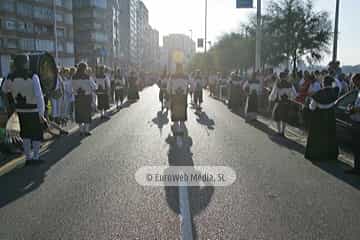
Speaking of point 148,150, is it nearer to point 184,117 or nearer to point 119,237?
point 184,117

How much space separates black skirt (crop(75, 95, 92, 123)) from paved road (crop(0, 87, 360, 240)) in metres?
1.73

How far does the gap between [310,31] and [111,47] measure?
247 feet

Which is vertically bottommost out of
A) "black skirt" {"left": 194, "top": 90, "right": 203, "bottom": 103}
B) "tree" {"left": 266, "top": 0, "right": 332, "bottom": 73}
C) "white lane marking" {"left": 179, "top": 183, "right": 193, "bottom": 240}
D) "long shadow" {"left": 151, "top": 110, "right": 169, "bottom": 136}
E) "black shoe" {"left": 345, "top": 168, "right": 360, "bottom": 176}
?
"long shadow" {"left": 151, "top": 110, "right": 169, "bottom": 136}

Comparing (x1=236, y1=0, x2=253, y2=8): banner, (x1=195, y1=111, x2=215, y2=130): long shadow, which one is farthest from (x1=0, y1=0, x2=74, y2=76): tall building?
(x1=195, y1=111, x2=215, y2=130): long shadow

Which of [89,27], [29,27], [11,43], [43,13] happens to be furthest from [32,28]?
[89,27]

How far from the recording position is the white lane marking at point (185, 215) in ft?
14.4

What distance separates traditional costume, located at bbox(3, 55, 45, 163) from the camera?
282 inches

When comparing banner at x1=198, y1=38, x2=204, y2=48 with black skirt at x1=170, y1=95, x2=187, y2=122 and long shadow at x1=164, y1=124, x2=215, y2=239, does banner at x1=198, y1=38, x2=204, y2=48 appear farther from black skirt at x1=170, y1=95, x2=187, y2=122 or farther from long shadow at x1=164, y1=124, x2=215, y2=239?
long shadow at x1=164, y1=124, x2=215, y2=239

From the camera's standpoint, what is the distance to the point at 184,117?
1099 cm

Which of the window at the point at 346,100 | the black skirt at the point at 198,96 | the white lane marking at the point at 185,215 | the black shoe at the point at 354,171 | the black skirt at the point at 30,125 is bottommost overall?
the white lane marking at the point at 185,215

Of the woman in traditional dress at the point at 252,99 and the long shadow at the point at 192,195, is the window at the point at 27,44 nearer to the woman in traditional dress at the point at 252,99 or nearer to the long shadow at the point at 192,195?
the woman in traditional dress at the point at 252,99

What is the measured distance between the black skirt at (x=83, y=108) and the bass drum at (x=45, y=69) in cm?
82

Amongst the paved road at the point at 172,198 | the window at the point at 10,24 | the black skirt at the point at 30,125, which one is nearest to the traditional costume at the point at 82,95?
the paved road at the point at 172,198

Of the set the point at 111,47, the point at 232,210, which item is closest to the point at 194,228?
the point at 232,210
